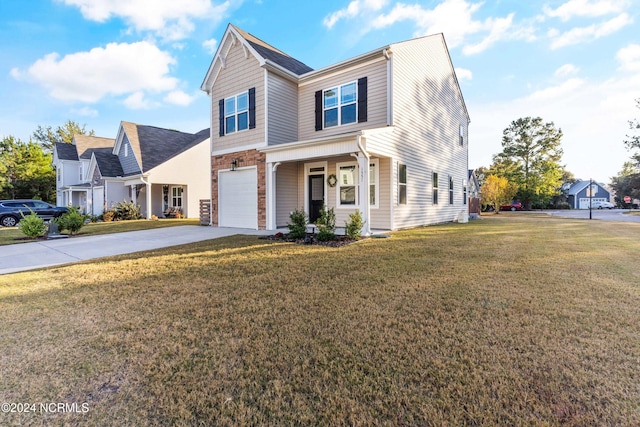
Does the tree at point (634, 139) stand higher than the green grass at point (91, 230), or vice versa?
the tree at point (634, 139)

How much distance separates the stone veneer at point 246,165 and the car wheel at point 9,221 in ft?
40.0

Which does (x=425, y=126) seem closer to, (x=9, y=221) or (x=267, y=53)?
(x=267, y=53)

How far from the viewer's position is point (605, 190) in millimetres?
51969

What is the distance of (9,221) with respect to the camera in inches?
617

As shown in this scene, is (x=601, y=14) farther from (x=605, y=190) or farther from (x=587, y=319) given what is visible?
(x=605, y=190)

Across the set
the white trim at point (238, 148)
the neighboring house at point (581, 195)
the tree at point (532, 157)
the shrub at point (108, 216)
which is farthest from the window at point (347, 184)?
the neighboring house at point (581, 195)

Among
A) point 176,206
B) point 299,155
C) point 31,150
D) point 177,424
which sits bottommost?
point 177,424

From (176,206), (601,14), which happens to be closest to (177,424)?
(601,14)

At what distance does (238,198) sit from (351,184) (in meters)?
4.92

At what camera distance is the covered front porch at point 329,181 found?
28.9ft

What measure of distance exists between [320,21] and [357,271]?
12.5m

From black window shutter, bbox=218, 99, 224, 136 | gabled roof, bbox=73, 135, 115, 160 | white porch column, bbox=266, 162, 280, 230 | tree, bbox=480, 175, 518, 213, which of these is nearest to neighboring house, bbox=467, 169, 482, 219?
tree, bbox=480, 175, 518, 213

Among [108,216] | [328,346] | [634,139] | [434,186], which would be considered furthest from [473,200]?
[108,216]

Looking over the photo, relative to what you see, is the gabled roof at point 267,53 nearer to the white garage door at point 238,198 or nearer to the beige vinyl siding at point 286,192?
the beige vinyl siding at point 286,192
